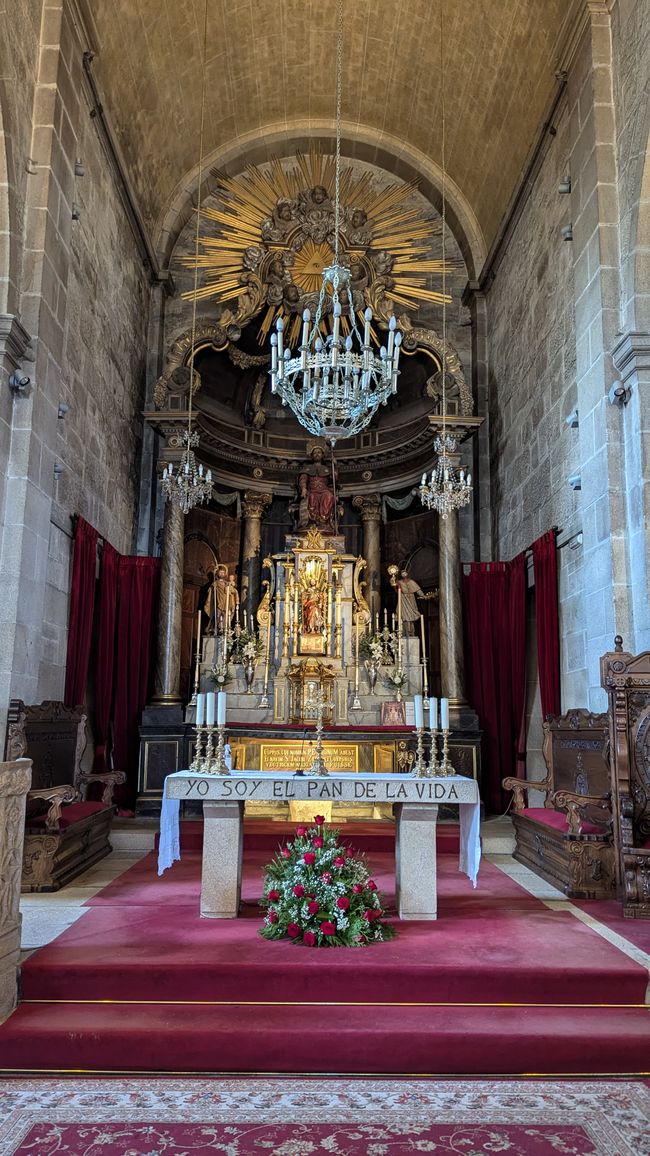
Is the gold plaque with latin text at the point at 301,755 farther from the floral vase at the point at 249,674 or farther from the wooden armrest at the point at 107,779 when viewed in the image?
the wooden armrest at the point at 107,779

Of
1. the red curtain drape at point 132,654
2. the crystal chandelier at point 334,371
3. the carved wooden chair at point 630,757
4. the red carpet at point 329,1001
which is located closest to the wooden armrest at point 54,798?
the red carpet at point 329,1001

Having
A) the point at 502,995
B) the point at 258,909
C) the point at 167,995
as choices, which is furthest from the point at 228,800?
the point at 502,995

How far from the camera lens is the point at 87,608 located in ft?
31.8

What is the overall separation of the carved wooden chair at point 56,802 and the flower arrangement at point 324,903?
7.69 feet

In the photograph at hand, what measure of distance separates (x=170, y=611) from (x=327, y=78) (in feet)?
31.6

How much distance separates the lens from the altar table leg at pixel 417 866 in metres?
5.83

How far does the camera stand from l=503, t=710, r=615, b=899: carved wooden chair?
266 inches

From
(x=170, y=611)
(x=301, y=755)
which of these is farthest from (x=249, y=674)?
(x=301, y=755)

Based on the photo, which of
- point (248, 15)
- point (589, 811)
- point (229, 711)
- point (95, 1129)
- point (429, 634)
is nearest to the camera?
point (95, 1129)

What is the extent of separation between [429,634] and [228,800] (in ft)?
26.6

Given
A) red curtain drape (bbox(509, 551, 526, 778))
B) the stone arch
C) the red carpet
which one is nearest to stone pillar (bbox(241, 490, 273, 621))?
the stone arch

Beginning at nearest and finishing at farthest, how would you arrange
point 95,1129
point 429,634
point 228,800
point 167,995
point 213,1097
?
point 95,1129
point 213,1097
point 167,995
point 228,800
point 429,634

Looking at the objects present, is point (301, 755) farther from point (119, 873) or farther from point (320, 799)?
point (320, 799)

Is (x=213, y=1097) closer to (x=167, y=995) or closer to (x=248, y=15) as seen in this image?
(x=167, y=995)
